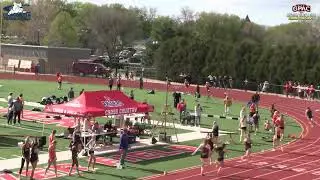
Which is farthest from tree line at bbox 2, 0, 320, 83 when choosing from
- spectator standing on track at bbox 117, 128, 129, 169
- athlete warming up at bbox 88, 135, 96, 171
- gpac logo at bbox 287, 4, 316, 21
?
spectator standing on track at bbox 117, 128, 129, 169

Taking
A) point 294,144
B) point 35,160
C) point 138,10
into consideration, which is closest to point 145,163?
point 35,160

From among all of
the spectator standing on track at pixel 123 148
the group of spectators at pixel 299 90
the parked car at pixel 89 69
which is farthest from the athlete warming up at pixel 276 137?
the parked car at pixel 89 69

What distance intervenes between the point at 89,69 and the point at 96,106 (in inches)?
1837

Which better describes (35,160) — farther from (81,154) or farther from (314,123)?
(314,123)

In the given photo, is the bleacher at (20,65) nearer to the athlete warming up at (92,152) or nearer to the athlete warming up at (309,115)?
the athlete warming up at (309,115)

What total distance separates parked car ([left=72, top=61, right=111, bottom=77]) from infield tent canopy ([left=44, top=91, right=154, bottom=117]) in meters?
Answer: 43.7

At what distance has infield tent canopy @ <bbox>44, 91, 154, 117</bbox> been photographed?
85.2 ft

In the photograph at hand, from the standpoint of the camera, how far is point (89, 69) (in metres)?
72.6

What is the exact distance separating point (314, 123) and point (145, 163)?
62.7 feet

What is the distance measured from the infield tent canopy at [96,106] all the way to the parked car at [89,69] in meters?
43.7

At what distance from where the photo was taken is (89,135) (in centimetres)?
2511

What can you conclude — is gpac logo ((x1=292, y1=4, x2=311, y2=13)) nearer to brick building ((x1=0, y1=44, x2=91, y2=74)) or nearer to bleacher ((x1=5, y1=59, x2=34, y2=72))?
brick building ((x1=0, y1=44, x2=91, y2=74))

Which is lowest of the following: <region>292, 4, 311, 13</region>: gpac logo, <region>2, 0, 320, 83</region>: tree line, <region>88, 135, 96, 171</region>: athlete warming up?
<region>88, 135, 96, 171</region>: athlete warming up

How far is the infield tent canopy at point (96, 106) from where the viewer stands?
25969mm
